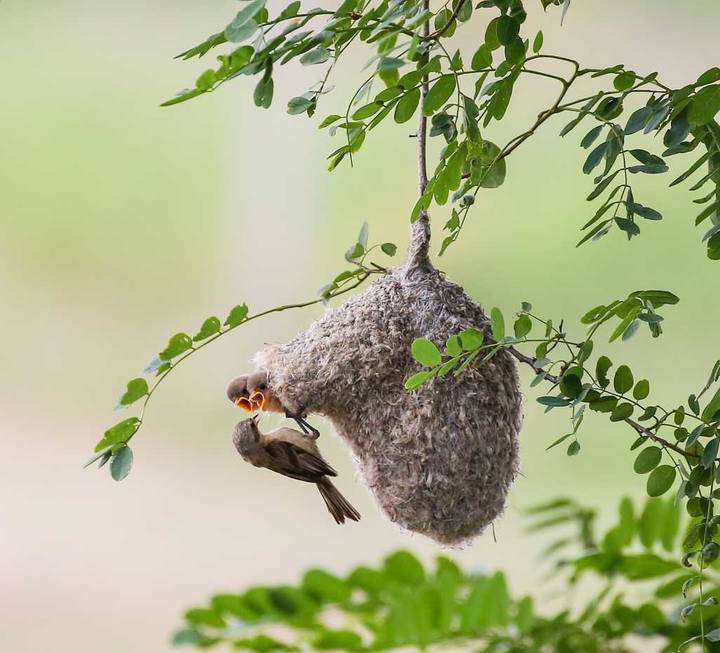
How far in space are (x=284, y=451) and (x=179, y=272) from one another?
1625 mm

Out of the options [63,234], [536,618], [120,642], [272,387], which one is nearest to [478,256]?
[63,234]

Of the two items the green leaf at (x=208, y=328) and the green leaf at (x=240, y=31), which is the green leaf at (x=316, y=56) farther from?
the green leaf at (x=208, y=328)

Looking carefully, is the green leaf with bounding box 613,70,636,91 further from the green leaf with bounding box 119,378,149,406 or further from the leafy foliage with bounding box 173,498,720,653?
the leafy foliage with bounding box 173,498,720,653

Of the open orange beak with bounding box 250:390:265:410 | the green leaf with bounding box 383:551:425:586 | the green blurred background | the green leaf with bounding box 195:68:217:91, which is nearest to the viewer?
the green leaf with bounding box 195:68:217:91

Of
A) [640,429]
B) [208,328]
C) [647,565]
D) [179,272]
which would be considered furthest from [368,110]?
[179,272]

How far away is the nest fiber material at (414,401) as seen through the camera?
2.90 ft

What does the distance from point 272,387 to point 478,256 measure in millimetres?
1485

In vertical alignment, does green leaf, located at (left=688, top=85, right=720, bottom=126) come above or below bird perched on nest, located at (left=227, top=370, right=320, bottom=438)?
below

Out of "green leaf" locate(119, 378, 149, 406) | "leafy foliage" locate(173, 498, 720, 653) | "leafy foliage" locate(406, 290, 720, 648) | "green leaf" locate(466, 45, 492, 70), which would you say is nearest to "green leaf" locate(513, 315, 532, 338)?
"leafy foliage" locate(406, 290, 720, 648)

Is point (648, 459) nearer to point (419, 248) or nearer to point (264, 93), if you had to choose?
point (419, 248)

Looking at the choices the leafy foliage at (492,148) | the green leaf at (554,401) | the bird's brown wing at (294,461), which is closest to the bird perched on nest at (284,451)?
the bird's brown wing at (294,461)

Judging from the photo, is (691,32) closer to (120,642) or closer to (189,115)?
(189,115)

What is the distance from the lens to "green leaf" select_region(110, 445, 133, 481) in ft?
2.61

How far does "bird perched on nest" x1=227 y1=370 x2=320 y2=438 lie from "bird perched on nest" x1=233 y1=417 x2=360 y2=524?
0.7 inches
